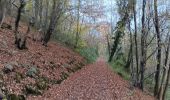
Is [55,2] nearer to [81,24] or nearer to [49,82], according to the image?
[49,82]

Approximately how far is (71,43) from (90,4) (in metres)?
10.7

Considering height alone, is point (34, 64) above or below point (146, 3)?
below

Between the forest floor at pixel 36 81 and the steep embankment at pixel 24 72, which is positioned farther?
the forest floor at pixel 36 81

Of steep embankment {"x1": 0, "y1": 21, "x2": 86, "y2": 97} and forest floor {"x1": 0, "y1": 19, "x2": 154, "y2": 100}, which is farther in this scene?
forest floor {"x1": 0, "y1": 19, "x2": 154, "y2": 100}

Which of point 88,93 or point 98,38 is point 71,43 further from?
point 98,38

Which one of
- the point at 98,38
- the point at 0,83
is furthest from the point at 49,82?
the point at 98,38

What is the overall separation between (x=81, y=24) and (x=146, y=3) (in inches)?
1218

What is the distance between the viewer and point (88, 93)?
15836 mm

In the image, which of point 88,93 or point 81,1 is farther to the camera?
point 81,1

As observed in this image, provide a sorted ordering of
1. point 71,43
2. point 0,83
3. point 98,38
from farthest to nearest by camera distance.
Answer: point 98,38, point 71,43, point 0,83

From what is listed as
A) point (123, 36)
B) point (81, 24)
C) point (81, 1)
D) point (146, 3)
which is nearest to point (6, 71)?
point (146, 3)

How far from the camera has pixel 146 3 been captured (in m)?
22.2

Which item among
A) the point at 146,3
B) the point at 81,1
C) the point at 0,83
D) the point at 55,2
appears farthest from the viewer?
A: the point at 81,1

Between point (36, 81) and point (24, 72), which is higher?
point (24, 72)
